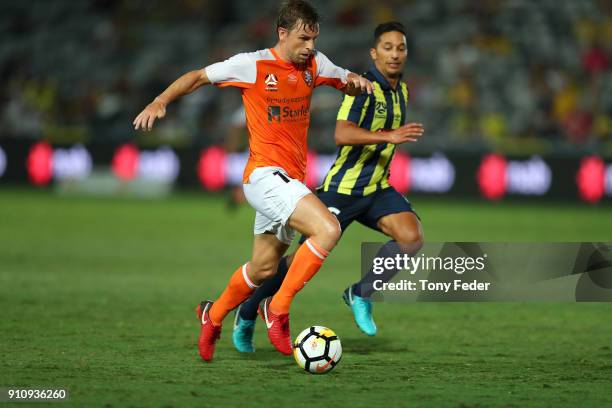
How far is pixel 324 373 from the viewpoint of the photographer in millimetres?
6320

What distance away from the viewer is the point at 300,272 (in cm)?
647

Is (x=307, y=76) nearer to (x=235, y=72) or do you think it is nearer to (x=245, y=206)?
(x=235, y=72)

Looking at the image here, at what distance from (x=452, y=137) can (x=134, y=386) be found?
1586 cm

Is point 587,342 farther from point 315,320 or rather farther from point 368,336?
point 315,320

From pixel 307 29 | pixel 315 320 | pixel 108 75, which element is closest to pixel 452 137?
pixel 108 75

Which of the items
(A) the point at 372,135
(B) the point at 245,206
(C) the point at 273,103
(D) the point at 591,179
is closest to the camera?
(C) the point at 273,103

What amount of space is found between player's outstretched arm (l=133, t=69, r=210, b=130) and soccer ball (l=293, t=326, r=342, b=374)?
5.06 feet

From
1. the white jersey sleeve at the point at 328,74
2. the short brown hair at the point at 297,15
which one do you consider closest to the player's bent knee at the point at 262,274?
the white jersey sleeve at the point at 328,74

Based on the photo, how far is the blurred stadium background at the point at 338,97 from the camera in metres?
20.2

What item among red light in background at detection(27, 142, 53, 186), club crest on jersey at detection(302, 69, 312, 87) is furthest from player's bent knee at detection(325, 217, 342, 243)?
red light in background at detection(27, 142, 53, 186)

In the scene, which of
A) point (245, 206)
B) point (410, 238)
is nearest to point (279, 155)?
point (410, 238)

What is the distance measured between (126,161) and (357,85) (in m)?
15.7

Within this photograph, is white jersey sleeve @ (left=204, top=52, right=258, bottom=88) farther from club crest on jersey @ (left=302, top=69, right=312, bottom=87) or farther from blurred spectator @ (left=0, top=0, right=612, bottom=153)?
blurred spectator @ (left=0, top=0, right=612, bottom=153)

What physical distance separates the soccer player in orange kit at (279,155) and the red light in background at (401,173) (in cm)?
1327
